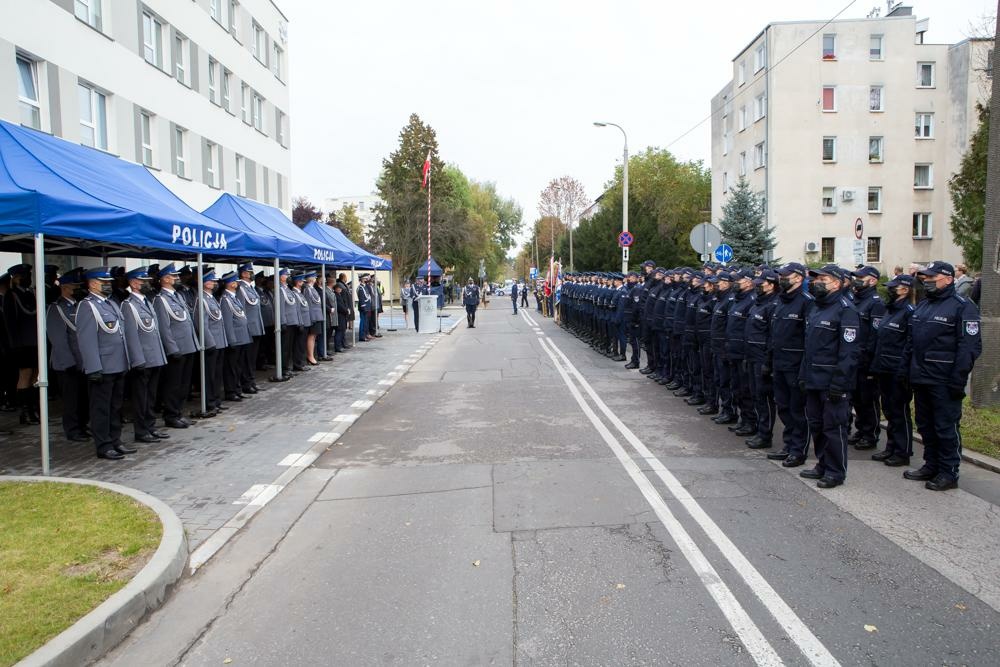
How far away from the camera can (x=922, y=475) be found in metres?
6.76

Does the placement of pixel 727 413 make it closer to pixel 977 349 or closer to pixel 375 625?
pixel 977 349

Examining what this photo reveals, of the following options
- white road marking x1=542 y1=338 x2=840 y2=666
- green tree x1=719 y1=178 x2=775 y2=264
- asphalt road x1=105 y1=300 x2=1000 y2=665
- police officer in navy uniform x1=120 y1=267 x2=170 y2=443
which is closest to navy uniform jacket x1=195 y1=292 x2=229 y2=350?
police officer in navy uniform x1=120 y1=267 x2=170 y2=443

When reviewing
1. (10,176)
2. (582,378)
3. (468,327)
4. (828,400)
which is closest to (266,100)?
(468,327)

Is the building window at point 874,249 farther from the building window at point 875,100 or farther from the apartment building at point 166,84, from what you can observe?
the apartment building at point 166,84

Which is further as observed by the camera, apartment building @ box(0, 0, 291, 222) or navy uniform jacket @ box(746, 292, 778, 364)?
apartment building @ box(0, 0, 291, 222)

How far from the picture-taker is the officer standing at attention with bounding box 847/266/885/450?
773 centimetres

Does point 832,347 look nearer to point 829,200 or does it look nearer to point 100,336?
point 100,336

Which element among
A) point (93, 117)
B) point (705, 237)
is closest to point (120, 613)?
point (93, 117)

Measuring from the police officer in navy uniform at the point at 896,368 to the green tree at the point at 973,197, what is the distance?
1903cm

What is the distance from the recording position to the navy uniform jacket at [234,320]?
36.4ft

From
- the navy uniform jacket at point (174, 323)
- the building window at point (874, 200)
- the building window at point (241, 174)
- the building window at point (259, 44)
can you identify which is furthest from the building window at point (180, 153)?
the building window at point (874, 200)

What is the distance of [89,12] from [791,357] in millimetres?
19170

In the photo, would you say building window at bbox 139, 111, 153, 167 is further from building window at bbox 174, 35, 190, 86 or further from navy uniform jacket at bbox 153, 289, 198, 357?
navy uniform jacket at bbox 153, 289, 198, 357

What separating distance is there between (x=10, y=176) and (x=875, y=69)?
4192 cm
